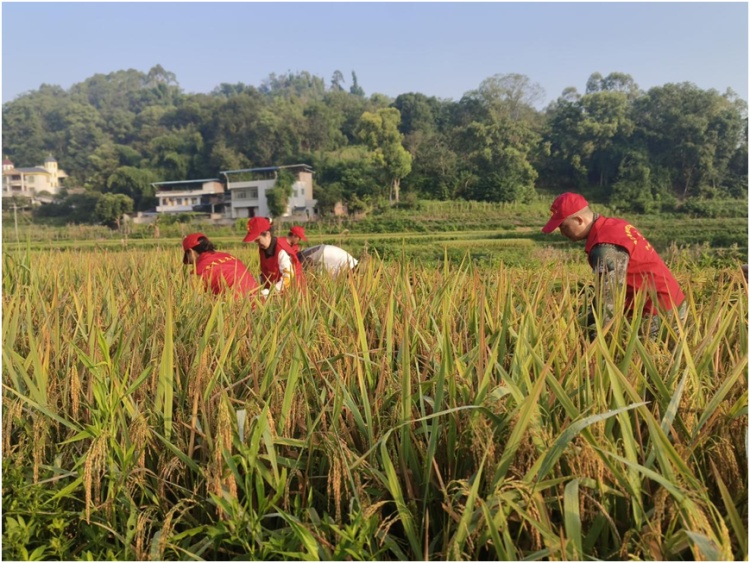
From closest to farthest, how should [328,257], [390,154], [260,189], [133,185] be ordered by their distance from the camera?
[328,257] → [390,154] → [260,189] → [133,185]

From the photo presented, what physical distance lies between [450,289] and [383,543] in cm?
119

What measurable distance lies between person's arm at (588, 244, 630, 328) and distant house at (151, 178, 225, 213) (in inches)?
1277

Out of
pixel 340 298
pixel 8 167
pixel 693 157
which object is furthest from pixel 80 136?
pixel 340 298

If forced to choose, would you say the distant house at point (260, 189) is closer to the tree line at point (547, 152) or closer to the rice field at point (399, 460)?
→ the tree line at point (547, 152)

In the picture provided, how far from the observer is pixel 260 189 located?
3005cm

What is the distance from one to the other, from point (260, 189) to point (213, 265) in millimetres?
27913

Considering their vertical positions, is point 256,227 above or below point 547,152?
below

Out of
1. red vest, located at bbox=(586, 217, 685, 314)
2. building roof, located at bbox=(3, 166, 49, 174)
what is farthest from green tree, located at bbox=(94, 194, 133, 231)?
red vest, located at bbox=(586, 217, 685, 314)

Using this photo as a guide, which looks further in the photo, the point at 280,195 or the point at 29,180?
the point at 29,180

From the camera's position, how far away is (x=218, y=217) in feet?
101

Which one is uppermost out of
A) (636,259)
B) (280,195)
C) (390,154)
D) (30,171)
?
(30,171)

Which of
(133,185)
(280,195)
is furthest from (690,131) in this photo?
(133,185)

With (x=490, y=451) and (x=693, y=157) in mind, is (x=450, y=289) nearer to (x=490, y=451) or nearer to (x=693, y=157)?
(x=490, y=451)

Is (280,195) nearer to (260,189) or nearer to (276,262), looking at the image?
(260,189)
